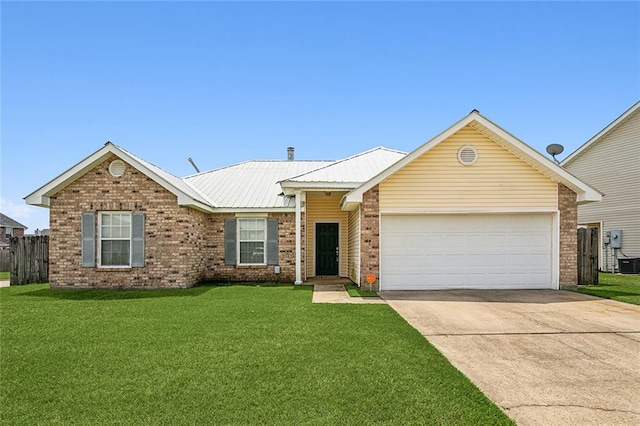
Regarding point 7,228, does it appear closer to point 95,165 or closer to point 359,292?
point 95,165

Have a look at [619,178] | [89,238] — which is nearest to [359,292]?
[89,238]

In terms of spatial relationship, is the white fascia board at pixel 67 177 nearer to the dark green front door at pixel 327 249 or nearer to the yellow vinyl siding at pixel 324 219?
the yellow vinyl siding at pixel 324 219

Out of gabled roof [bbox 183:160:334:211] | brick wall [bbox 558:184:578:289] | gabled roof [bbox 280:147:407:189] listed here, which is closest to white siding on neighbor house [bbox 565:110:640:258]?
brick wall [bbox 558:184:578:289]

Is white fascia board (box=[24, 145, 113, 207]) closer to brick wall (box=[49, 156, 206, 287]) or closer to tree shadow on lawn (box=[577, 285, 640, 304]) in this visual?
brick wall (box=[49, 156, 206, 287])

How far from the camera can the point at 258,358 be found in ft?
20.3

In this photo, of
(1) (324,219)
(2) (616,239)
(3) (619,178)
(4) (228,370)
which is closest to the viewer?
(4) (228,370)

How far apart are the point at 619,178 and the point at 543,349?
61.3 feet

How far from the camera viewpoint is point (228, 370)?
5.66m

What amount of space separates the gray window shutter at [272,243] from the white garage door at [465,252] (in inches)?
174

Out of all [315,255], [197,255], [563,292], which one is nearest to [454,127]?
[563,292]

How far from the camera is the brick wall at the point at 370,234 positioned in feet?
43.5

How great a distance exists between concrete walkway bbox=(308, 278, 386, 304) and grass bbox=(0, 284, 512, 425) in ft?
5.09

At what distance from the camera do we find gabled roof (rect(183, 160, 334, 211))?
16766 mm

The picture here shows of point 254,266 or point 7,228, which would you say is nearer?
point 254,266
